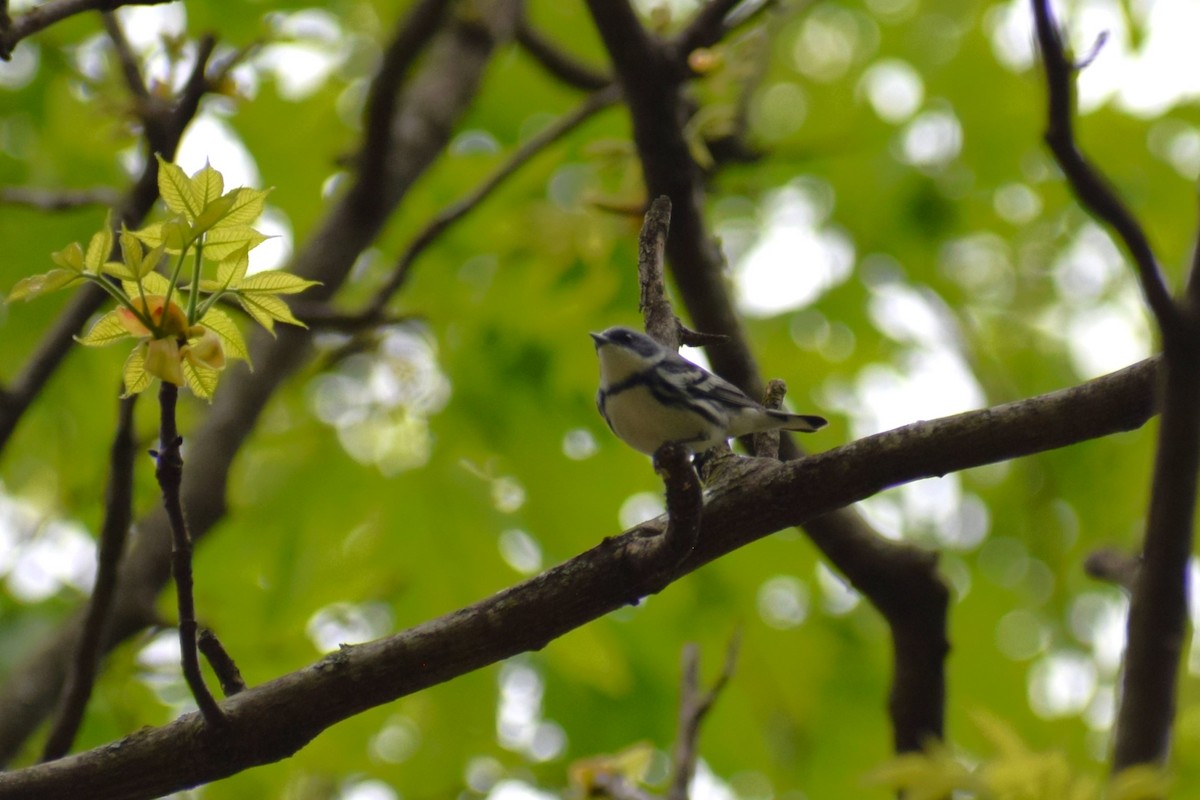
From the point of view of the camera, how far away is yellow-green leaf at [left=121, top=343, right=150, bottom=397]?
1.63 m

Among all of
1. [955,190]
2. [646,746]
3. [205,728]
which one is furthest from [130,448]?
[955,190]

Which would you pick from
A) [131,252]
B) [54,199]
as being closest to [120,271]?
[131,252]

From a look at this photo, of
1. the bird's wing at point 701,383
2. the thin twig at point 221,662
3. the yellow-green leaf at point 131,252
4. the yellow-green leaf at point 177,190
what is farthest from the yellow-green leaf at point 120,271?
the bird's wing at point 701,383

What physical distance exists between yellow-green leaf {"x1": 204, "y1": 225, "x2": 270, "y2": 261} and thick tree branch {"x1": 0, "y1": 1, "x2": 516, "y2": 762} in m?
1.76

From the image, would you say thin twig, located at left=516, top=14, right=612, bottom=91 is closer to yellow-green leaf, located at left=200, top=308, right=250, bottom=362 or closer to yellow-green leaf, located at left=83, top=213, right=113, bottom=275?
yellow-green leaf, located at left=200, top=308, right=250, bottom=362

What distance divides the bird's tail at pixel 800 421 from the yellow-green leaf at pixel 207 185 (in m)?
1.36

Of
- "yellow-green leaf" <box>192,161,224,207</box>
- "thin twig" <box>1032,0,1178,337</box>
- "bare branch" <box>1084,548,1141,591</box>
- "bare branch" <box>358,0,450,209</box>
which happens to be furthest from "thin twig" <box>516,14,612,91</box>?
"yellow-green leaf" <box>192,161,224,207</box>

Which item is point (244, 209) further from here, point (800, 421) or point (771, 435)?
point (800, 421)

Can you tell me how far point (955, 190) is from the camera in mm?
4664

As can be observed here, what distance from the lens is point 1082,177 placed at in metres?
1.74

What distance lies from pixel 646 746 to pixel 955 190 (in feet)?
9.16

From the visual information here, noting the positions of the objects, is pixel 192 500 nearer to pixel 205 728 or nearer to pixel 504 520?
pixel 504 520

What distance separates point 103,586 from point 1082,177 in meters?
2.20

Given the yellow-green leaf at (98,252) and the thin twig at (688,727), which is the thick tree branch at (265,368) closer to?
the thin twig at (688,727)
